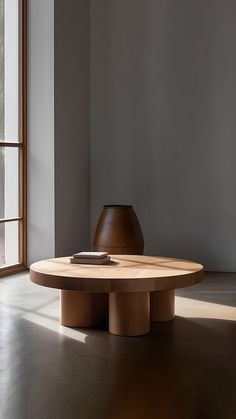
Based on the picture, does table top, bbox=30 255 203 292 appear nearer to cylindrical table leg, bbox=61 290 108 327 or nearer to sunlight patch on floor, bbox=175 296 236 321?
cylindrical table leg, bbox=61 290 108 327

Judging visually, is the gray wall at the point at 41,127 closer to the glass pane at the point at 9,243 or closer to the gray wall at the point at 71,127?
the gray wall at the point at 71,127

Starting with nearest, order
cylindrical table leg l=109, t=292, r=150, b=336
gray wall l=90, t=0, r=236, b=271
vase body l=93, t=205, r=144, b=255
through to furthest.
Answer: cylindrical table leg l=109, t=292, r=150, b=336 → vase body l=93, t=205, r=144, b=255 → gray wall l=90, t=0, r=236, b=271

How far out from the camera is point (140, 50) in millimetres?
6160

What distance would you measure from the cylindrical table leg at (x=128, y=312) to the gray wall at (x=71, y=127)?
2330 millimetres

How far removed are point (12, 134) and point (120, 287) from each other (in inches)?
112

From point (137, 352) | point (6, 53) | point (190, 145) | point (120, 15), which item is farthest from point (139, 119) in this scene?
point (137, 352)

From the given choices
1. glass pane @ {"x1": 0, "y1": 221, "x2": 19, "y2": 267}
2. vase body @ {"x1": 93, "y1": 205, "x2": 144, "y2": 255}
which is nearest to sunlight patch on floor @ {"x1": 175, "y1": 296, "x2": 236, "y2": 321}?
vase body @ {"x1": 93, "y1": 205, "x2": 144, "y2": 255}

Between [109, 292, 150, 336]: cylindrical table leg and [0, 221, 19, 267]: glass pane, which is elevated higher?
[0, 221, 19, 267]: glass pane

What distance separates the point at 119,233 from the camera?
5.43 m

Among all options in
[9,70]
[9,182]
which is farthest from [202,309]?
[9,70]

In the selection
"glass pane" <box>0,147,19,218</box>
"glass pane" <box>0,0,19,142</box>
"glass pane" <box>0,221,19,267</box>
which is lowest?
"glass pane" <box>0,221,19,267</box>

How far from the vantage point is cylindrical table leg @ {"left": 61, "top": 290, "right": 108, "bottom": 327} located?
3736 mm

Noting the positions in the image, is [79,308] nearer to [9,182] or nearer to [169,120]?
[9,182]

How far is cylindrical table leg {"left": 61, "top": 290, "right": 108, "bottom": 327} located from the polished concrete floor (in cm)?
9
